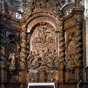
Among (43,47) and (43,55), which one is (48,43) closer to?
(43,47)

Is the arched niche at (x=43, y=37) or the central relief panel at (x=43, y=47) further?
the arched niche at (x=43, y=37)

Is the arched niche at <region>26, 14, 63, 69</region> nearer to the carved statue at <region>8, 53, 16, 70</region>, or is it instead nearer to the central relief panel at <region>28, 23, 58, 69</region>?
the central relief panel at <region>28, 23, 58, 69</region>

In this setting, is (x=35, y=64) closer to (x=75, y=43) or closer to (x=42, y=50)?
(x=42, y=50)

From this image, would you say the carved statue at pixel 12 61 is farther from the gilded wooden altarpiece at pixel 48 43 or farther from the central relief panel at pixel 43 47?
→ the central relief panel at pixel 43 47

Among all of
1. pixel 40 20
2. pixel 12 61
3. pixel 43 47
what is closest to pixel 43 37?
pixel 43 47

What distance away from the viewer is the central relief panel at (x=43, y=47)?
827 inches

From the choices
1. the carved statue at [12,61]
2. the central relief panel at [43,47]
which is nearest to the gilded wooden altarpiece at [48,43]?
the central relief panel at [43,47]

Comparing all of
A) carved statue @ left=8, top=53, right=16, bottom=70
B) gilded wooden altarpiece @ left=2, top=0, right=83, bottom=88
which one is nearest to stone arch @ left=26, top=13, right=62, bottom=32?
gilded wooden altarpiece @ left=2, top=0, right=83, bottom=88

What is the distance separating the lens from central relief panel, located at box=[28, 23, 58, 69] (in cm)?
2102

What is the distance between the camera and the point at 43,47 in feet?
70.4

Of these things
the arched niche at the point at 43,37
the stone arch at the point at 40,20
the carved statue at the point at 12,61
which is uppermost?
the stone arch at the point at 40,20

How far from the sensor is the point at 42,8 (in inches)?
846

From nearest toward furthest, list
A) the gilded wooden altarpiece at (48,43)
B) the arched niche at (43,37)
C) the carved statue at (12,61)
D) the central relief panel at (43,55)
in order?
1. the gilded wooden altarpiece at (48,43)
2. the carved statue at (12,61)
3. the central relief panel at (43,55)
4. the arched niche at (43,37)

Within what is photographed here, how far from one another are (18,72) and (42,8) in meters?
4.71
